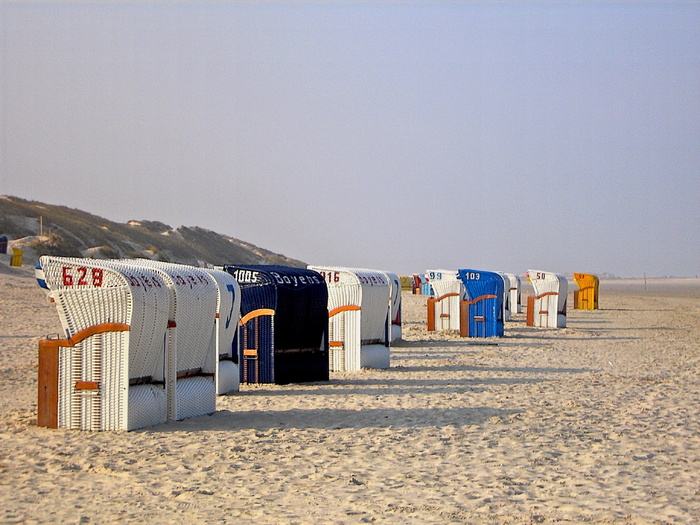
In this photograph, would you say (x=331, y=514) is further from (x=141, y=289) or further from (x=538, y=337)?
(x=538, y=337)

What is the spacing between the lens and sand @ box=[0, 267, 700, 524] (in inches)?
264

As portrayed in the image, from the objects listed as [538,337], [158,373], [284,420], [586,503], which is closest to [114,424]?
[158,373]

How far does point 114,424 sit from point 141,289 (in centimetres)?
146

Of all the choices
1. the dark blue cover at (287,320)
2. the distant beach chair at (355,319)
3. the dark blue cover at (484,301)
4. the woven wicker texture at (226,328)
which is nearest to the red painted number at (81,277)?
the woven wicker texture at (226,328)

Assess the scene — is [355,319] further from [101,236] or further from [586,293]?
[101,236]

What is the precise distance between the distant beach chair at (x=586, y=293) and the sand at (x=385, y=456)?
32964mm

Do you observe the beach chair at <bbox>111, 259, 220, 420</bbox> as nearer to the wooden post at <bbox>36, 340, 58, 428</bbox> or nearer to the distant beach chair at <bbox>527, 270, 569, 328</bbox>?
the wooden post at <bbox>36, 340, 58, 428</bbox>

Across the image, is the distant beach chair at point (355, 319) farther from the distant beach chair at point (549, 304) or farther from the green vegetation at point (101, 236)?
the green vegetation at point (101, 236)

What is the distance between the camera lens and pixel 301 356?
14.5 meters

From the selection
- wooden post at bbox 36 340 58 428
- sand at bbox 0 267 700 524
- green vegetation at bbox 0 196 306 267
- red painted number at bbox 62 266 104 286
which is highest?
green vegetation at bbox 0 196 306 267

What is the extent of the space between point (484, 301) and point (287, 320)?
1220cm

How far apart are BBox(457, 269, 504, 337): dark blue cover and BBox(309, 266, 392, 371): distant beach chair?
7929mm

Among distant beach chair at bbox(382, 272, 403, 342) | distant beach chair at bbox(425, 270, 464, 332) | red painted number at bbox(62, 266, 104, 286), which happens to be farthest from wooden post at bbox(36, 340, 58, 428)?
distant beach chair at bbox(425, 270, 464, 332)

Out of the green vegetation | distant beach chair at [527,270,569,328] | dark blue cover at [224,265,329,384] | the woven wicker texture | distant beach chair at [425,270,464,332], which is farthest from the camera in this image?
the green vegetation
